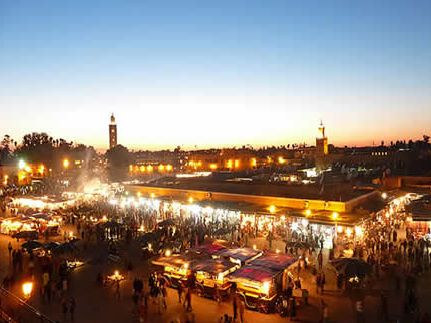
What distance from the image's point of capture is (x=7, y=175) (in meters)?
62.9

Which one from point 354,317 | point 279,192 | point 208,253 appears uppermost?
point 279,192

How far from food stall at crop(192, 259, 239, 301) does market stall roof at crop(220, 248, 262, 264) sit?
2.48ft

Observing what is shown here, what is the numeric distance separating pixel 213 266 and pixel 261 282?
2.37m

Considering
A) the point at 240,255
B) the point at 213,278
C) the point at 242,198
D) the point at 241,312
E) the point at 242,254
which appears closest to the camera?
the point at 241,312

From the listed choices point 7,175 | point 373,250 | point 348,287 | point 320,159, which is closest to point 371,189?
point 373,250

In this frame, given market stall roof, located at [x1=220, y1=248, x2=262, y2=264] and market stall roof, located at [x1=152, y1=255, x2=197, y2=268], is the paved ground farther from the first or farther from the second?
market stall roof, located at [x1=220, y1=248, x2=262, y2=264]

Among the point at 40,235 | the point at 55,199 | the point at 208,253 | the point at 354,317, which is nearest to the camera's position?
the point at 354,317

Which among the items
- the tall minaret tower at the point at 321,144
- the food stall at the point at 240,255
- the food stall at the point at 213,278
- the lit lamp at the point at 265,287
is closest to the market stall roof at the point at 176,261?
the food stall at the point at 213,278

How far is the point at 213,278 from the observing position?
14.1 m

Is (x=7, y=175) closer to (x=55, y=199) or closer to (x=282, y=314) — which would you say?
(x=55, y=199)

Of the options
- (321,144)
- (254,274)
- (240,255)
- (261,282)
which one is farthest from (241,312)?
(321,144)

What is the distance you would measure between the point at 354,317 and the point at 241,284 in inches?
155

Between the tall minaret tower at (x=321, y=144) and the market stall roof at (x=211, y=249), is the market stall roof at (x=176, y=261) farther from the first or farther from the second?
the tall minaret tower at (x=321, y=144)

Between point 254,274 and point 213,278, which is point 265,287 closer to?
point 254,274
